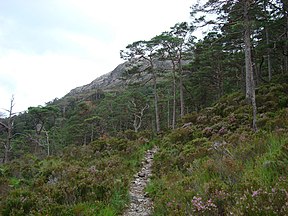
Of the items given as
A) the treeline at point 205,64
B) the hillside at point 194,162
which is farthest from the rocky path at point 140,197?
the treeline at point 205,64

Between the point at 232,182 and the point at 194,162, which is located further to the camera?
the point at 194,162

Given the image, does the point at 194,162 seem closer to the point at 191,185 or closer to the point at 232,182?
the point at 191,185

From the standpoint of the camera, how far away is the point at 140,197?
8047 millimetres

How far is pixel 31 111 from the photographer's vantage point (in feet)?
107

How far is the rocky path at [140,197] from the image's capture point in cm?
675

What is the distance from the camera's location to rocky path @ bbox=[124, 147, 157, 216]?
675 centimetres

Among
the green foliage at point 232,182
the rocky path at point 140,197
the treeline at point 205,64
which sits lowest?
the rocky path at point 140,197

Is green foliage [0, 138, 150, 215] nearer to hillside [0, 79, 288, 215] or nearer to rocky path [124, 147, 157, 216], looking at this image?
hillside [0, 79, 288, 215]

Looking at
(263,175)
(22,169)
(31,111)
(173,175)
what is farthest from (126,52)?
(263,175)

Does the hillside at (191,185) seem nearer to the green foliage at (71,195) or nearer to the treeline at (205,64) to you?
the green foliage at (71,195)

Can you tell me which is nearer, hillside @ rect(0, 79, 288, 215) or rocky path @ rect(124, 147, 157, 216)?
hillside @ rect(0, 79, 288, 215)

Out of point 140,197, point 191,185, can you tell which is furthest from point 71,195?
point 191,185

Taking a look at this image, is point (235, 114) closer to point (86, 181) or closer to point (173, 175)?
point (173, 175)

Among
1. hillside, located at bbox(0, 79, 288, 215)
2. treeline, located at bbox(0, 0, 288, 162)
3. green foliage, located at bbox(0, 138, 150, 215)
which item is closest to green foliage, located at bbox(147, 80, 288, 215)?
hillside, located at bbox(0, 79, 288, 215)
